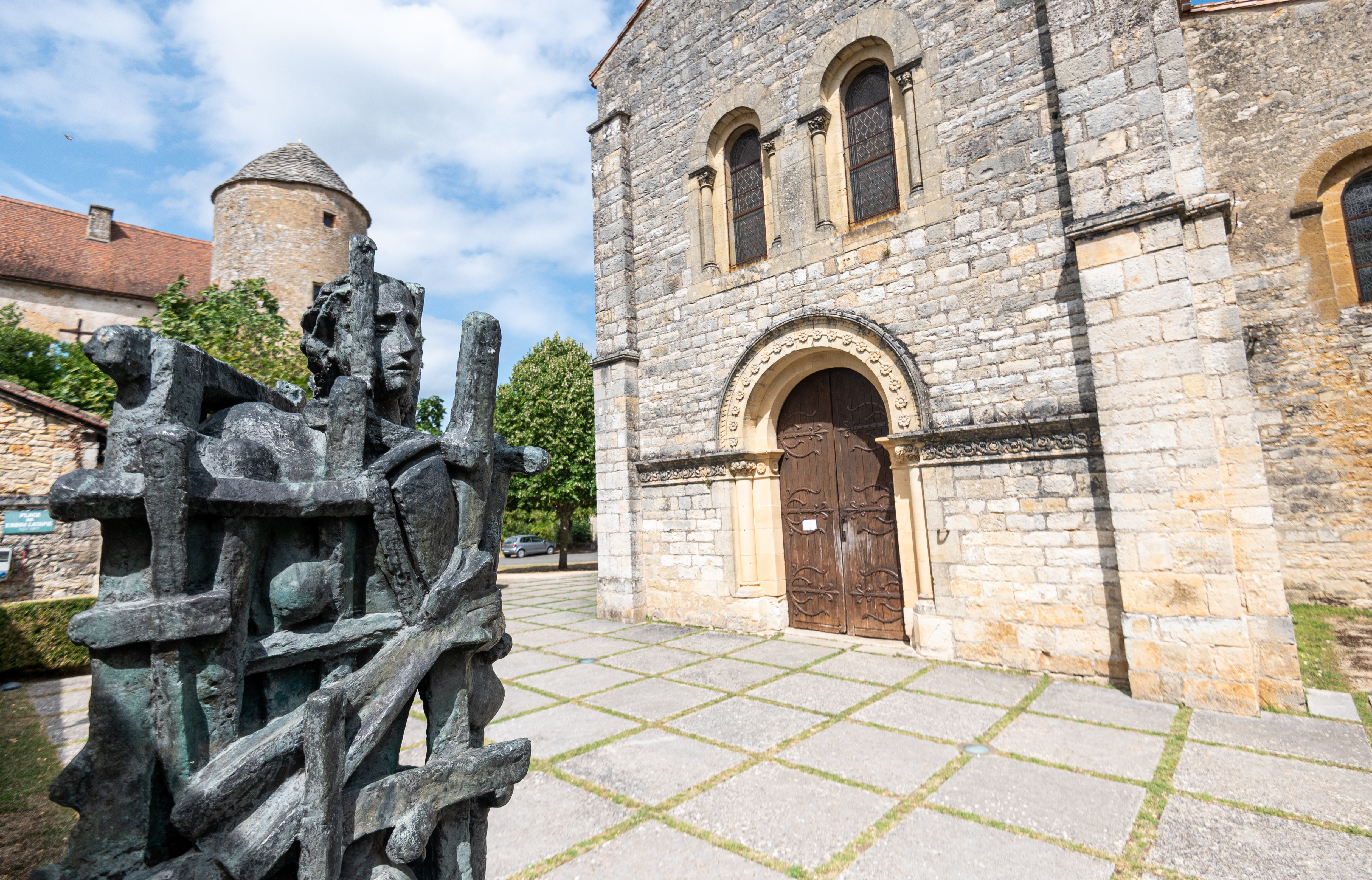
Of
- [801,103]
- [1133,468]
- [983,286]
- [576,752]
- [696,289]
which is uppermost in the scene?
[801,103]

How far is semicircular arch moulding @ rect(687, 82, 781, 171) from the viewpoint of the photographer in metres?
8.23

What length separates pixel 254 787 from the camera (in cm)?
162

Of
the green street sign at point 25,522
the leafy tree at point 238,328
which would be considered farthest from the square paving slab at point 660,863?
the leafy tree at point 238,328

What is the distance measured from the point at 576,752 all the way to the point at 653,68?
31.3 ft

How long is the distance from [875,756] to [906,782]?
15.1 inches

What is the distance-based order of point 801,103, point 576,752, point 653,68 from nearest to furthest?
point 576,752 < point 801,103 < point 653,68

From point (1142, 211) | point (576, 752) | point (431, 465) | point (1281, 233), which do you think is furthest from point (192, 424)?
point (1281, 233)

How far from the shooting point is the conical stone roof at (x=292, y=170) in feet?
58.6

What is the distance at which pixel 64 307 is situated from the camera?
1811 cm

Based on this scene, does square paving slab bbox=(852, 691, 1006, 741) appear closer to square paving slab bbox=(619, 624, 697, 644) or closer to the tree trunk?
square paving slab bbox=(619, 624, 697, 644)

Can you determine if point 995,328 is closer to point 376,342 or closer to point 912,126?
point 912,126

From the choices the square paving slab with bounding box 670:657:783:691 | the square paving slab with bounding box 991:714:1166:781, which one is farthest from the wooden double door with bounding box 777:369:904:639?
the square paving slab with bounding box 991:714:1166:781

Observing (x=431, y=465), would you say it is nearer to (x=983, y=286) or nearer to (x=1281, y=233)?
(x=983, y=286)

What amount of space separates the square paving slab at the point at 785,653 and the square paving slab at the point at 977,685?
121cm
